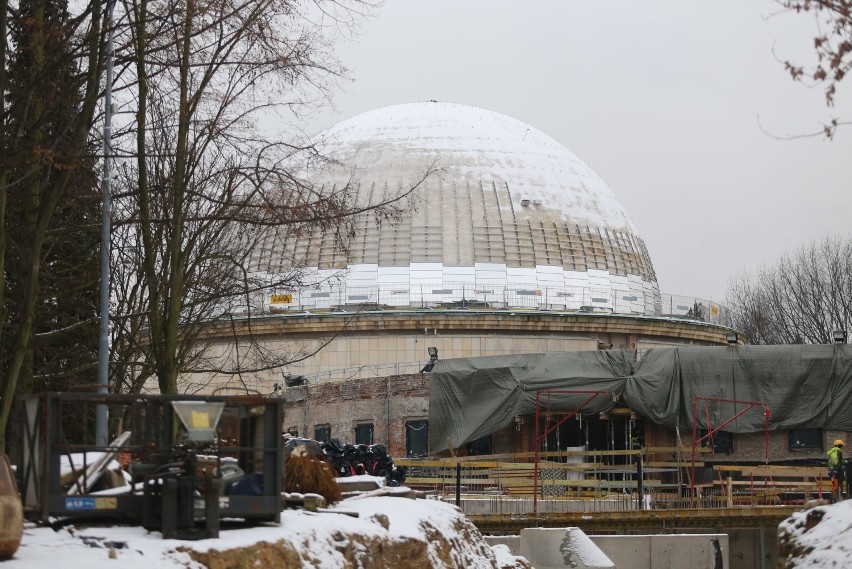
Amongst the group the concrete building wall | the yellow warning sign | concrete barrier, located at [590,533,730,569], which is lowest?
concrete barrier, located at [590,533,730,569]

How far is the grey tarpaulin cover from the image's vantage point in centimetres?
5056

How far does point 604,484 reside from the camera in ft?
137

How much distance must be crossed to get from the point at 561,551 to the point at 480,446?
1082 inches

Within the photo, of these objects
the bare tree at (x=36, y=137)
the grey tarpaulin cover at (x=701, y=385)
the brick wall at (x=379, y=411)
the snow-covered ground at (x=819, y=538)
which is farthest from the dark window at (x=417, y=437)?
the snow-covered ground at (x=819, y=538)

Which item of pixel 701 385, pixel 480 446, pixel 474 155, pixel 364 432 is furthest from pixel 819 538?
pixel 474 155

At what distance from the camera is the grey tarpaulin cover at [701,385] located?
50.6 meters

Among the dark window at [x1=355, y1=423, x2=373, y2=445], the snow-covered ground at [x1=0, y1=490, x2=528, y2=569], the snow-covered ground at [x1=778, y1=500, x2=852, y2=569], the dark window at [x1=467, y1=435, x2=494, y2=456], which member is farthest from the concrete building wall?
the snow-covered ground at [x1=0, y1=490, x2=528, y2=569]

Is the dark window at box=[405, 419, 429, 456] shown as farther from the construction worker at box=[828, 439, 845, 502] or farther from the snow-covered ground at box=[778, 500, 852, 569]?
the snow-covered ground at box=[778, 500, 852, 569]

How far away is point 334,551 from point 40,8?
8.83 meters

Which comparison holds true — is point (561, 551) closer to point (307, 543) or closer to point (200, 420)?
point (307, 543)

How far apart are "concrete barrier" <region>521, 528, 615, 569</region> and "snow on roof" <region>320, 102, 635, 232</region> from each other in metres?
40.4

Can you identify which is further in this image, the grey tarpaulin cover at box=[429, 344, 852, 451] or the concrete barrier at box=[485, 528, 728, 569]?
the grey tarpaulin cover at box=[429, 344, 852, 451]

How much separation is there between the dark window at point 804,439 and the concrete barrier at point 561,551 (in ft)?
80.0

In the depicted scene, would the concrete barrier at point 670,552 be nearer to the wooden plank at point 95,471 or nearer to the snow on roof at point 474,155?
the wooden plank at point 95,471
